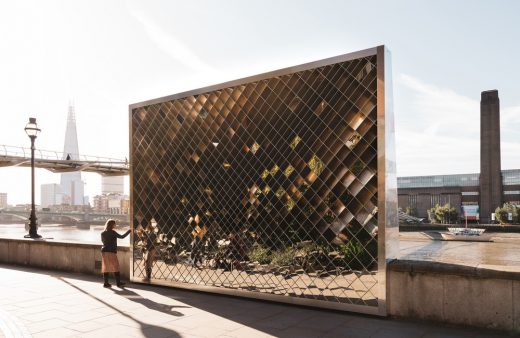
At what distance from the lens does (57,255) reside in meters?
12.1

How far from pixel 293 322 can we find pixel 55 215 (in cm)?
12346

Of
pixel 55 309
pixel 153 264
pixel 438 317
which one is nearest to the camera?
pixel 438 317

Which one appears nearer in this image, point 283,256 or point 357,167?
point 357,167

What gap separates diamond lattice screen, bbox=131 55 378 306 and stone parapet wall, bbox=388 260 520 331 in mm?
496

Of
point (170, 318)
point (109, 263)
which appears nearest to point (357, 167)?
point (170, 318)

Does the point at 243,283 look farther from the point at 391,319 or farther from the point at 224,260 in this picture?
the point at 391,319

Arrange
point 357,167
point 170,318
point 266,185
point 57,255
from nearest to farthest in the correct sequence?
point 170,318 < point 357,167 < point 266,185 < point 57,255

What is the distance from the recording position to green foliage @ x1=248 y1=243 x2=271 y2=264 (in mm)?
8000

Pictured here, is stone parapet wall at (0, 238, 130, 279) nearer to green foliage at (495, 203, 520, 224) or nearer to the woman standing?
the woman standing

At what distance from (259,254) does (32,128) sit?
424 inches

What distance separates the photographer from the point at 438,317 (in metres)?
6.12

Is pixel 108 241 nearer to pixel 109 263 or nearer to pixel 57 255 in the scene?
pixel 109 263

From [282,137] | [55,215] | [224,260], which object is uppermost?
[282,137]

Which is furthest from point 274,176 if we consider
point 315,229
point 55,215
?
point 55,215
